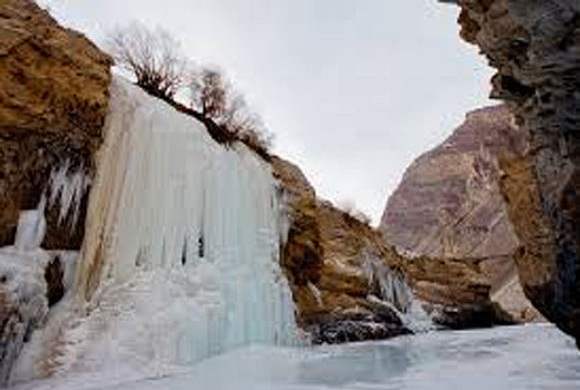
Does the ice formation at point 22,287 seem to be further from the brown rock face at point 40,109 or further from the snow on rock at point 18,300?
the brown rock face at point 40,109

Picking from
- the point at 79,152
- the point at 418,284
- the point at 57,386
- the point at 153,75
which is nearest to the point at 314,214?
the point at 153,75

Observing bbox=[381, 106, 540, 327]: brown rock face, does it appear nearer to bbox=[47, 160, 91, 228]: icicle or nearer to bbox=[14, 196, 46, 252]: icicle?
bbox=[47, 160, 91, 228]: icicle

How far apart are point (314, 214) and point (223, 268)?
5373 millimetres

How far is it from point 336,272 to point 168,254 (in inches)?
462

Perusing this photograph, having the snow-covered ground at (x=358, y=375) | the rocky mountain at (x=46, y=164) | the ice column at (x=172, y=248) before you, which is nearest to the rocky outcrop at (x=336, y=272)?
the ice column at (x=172, y=248)

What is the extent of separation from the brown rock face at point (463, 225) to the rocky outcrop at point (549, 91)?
14.6 ft

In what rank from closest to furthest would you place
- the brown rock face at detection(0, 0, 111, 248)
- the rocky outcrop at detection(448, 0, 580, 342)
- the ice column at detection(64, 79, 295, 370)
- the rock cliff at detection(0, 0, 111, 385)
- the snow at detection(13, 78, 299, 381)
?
1. the rocky outcrop at detection(448, 0, 580, 342)
2. the rock cliff at detection(0, 0, 111, 385)
3. the brown rock face at detection(0, 0, 111, 248)
4. the snow at detection(13, 78, 299, 381)
5. the ice column at detection(64, 79, 295, 370)

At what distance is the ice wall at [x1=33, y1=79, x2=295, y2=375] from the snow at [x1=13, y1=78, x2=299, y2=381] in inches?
0.7

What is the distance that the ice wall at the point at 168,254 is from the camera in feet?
30.5

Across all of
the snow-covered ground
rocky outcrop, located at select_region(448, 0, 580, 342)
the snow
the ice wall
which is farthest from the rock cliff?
rocky outcrop, located at select_region(448, 0, 580, 342)

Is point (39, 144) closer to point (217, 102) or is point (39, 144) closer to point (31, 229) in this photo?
point (31, 229)

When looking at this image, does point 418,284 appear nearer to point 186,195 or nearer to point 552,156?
point 186,195

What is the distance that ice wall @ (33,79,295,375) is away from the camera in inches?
366

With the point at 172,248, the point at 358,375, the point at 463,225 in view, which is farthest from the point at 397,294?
the point at 463,225
